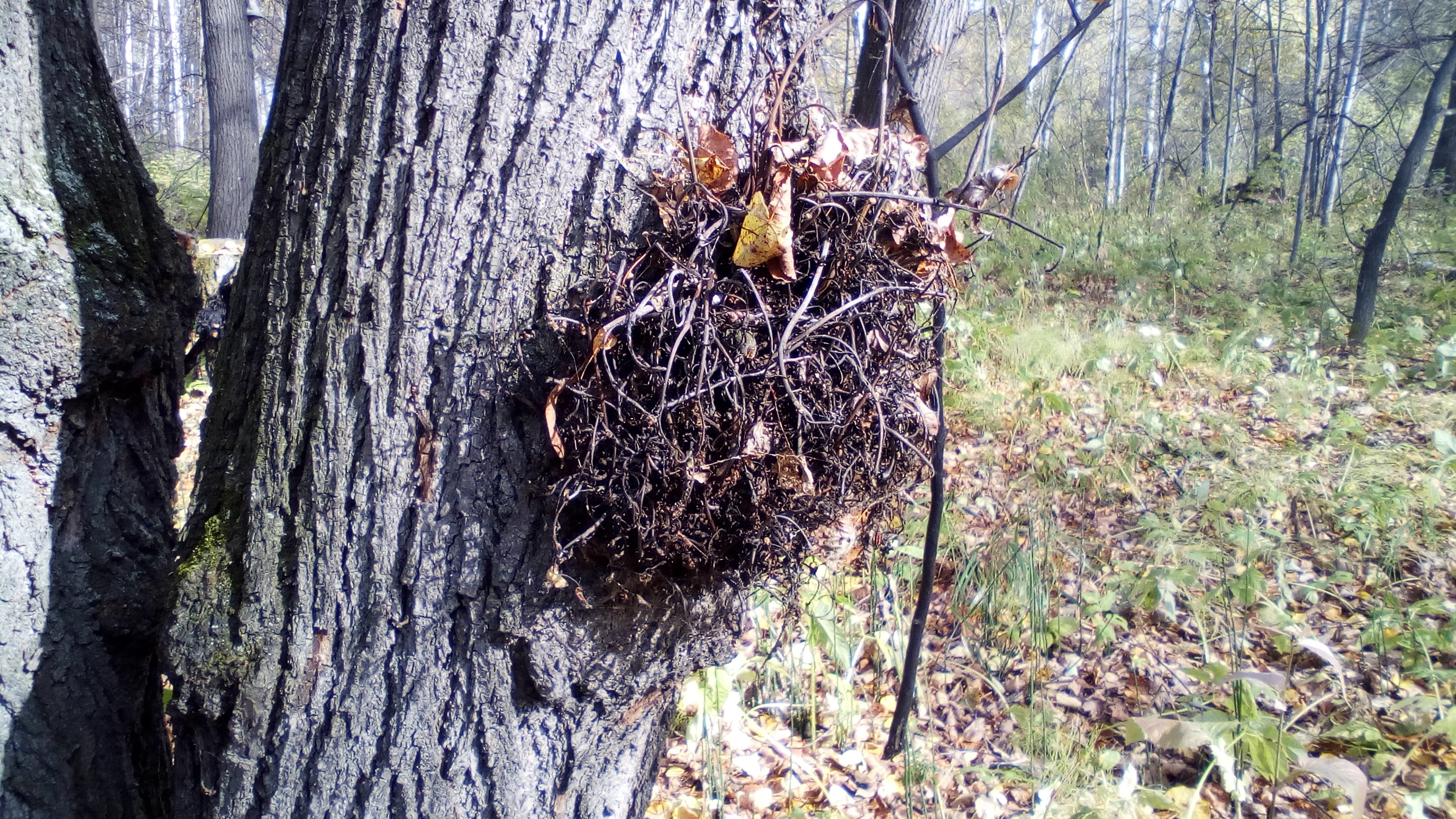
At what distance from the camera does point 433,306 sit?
1.09 m

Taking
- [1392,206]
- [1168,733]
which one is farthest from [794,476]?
[1392,206]

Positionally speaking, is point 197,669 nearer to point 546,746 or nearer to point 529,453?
point 546,746

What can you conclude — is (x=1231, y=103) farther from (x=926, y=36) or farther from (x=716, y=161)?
(x=716, y=161)

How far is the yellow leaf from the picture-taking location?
99 centimetres

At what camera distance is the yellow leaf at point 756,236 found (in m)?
0.99

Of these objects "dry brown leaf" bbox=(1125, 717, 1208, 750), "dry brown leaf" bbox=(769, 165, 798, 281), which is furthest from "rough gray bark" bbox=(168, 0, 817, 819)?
"dry brown leaf" bbox=(1125, 717, 1208, 750)

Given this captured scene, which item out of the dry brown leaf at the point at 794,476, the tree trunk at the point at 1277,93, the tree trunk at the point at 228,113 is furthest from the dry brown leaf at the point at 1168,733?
the tree trunk at the point at 1277,93

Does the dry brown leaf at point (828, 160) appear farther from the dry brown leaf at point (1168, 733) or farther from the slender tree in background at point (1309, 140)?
the slender tree in background at point (1309, 140)

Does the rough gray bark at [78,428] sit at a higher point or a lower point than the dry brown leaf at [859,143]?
lower

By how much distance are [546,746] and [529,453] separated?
0.51 m

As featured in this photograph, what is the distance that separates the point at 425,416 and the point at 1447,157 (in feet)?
53.6

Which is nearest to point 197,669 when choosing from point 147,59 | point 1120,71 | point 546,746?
point 546,746

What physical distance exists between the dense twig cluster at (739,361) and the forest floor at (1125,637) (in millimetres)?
278

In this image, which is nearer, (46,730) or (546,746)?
→ (546,746)
